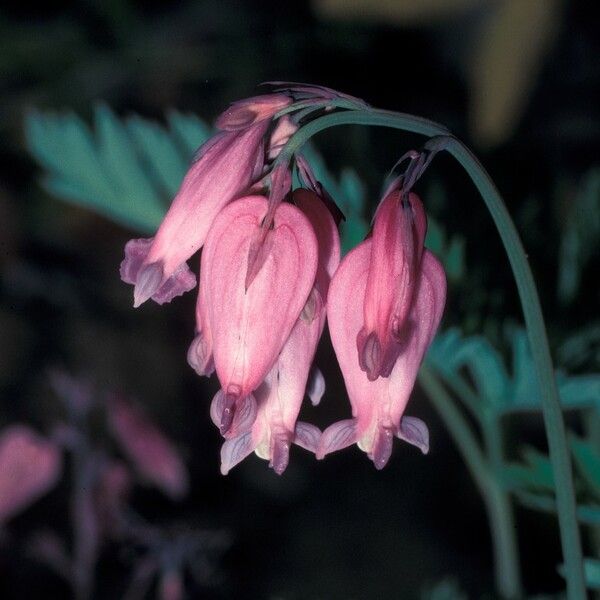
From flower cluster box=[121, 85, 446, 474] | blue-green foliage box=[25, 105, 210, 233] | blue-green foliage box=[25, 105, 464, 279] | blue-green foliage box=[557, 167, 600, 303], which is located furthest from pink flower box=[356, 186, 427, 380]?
blue-green foliage box=[557, 167, 600, 303]

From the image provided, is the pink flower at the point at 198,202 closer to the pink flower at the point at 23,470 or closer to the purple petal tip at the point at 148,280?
the purple petal tip at the point at 148,280

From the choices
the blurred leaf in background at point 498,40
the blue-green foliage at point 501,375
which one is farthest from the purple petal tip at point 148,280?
the blurred leaf in background at point 498,40

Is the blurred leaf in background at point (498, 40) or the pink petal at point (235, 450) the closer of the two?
the pink petal at point (235, 450)

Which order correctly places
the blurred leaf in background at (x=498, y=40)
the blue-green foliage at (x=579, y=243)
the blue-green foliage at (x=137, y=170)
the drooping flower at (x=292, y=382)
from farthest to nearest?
the blurred leaf in background at (x=498, y=40)
the blue-green foliage at (x=579, y=243)
the blue-green foliage at (x=137, y=170)
the drooping flower at (x=292, y=382)

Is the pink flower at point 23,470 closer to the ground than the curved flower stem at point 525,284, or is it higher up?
closer to the ground

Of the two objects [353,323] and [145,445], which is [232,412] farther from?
[145,445]
